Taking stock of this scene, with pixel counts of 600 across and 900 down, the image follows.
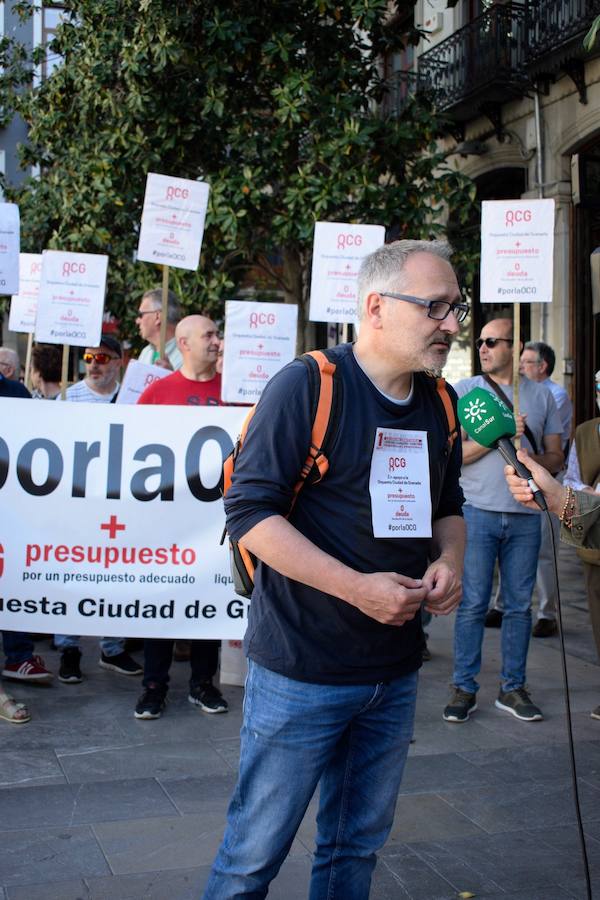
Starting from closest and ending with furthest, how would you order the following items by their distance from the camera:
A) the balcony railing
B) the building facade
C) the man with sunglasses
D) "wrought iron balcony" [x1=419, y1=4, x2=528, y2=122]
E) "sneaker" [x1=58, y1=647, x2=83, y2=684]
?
"sneaker" [x1=58, y1=647, x2=83, y2=684] → the man with sunglasses → the balcony railing → the building facade → "wrought iron balcony" [x1=419, y1=4, x2=528, y2=122]

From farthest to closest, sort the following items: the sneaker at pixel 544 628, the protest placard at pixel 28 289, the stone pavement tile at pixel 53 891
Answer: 1. the protest placard at pixel 28 289
2. the sneaker at pixel 544 628
3. the stone pavement tile at pixel 53 891

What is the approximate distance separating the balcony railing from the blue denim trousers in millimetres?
10478

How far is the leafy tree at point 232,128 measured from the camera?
37.2 ft

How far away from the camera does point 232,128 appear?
472 inches

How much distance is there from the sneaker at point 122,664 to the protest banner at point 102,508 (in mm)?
910

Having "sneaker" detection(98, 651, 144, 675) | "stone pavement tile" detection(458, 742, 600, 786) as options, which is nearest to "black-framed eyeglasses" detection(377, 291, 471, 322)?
"stone pavement tile" detection(458, 742, 600, 786)

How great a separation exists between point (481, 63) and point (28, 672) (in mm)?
13683

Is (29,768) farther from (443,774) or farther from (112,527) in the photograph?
(443,774)

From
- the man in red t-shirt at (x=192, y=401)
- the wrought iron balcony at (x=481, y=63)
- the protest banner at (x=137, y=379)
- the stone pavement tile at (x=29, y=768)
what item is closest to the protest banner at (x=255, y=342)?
the man in red t-shirt at (x=192, y=401)

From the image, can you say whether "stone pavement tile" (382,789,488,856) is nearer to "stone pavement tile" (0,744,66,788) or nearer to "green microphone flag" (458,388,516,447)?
"stone pavement tile" (0,744,66,788)

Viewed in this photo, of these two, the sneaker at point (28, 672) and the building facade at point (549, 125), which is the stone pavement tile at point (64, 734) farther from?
the building facade at point (549, 125)

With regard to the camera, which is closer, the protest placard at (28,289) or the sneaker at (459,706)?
the sneaker at (459,706)

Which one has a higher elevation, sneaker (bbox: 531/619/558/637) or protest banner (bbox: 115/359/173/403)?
protest banner (bbox: 115/359/173/403)

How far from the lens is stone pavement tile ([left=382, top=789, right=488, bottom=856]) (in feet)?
13.5
